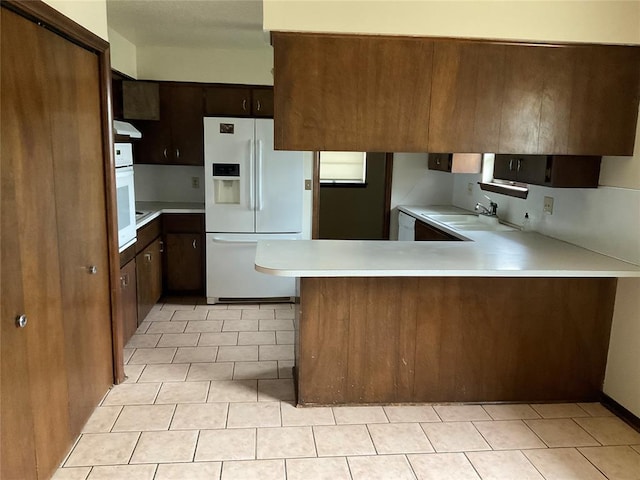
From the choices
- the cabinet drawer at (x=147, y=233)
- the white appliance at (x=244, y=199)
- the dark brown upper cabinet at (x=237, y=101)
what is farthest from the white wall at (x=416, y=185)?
the cabinet drawer at (x=147, y=233)

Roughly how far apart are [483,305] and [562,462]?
2.75 feet

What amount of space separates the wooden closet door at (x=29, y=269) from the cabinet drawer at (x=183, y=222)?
Result: 2380 mm

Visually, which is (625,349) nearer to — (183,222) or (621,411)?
(621,411)

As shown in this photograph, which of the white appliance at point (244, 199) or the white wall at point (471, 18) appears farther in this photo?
the white appliance at point (244, 199)

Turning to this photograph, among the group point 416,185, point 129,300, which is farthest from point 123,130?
point 416,185

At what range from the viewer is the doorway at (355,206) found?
6.55 metres

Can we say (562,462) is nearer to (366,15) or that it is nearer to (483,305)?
(483,305)

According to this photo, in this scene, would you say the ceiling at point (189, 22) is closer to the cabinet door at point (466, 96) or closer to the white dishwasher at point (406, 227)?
the cabinet door at point (466, 96)

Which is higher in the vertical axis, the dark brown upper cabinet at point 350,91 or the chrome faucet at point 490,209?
the dark brown upper cabinet at point 350,91

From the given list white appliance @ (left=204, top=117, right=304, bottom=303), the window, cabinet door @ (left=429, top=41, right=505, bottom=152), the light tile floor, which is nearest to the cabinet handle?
the light tile floor

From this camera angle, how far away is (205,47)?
467 cm

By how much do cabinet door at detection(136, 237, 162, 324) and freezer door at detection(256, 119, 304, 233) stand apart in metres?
0.91

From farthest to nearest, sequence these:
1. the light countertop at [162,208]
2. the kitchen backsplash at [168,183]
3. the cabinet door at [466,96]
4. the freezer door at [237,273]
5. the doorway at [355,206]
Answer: the doorway at [355,206] < the kitchen backsplash at [168,183] < the freezer door at [237,273] < the light countertop at [162,208] < the cabinet door at [466,96]

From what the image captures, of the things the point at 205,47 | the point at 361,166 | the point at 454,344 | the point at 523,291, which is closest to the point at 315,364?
the point at 454,344
